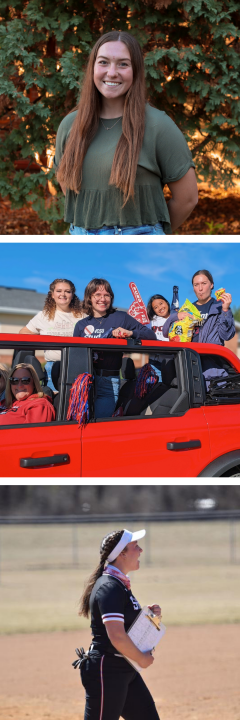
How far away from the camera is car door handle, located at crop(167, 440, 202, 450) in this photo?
2870mm

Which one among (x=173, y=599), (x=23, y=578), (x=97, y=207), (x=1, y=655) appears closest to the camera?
(x=97, y=207)

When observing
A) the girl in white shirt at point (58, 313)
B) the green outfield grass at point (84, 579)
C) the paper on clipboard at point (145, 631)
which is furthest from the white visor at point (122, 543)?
the green outfield grass at point (84, 579)

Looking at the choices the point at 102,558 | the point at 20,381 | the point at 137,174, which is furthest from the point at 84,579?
the point at 137,174

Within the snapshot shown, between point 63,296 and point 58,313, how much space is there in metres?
0.07

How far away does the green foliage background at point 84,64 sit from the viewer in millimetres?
5660

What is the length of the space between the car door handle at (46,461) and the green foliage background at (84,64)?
143 inches

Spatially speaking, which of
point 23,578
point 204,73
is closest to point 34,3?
point 204,73

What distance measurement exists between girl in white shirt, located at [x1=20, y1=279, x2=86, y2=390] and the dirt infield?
13.9 metres

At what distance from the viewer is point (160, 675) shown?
61.0ft

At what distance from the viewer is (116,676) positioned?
3035 mm

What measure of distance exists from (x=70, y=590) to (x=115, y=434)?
825 inches

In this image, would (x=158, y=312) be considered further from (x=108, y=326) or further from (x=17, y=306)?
(x=17, y=306)

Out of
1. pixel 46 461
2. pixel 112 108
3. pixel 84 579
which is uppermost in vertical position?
pixel 112 108

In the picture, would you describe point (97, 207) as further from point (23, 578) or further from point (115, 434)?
point (23, 578)
